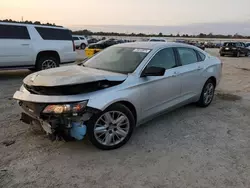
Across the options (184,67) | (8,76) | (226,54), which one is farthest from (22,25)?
(226,54)

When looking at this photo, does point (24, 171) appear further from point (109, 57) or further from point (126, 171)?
point (109, 57)

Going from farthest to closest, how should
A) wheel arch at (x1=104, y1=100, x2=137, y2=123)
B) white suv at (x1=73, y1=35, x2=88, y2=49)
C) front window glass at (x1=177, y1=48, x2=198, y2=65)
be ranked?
white suv at (x1=73, y1=35, x2=88, y2=49) → front window glass at (x1=177, y1=48, x2=198, y2=65) → wheel arch at (x1=104, y1=100, x2=137, y2=123)

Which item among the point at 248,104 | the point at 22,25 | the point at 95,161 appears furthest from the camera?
the point at 22,25

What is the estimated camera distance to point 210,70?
6004mm

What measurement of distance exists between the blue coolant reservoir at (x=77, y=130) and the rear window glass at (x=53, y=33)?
23.1ft

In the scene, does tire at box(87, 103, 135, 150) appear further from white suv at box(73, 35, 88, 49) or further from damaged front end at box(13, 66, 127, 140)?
white suv at box(73, 35, 88, 49)

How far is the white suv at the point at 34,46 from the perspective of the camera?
8.70 m

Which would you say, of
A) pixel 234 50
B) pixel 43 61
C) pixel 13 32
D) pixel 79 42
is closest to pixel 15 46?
pixel 13 32

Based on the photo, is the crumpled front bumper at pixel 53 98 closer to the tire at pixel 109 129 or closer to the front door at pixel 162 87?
the tire at pixel 109 129

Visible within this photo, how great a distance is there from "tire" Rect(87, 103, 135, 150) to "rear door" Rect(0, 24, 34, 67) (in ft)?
20.8

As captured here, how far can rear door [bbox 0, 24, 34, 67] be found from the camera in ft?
28.3

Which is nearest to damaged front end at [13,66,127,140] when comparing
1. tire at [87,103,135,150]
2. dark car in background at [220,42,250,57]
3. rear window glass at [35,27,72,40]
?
tire at [87,103,135,150]

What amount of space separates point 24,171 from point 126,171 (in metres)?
1.26

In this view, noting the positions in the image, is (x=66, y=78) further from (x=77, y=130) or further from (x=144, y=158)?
(x=144, y=158)
